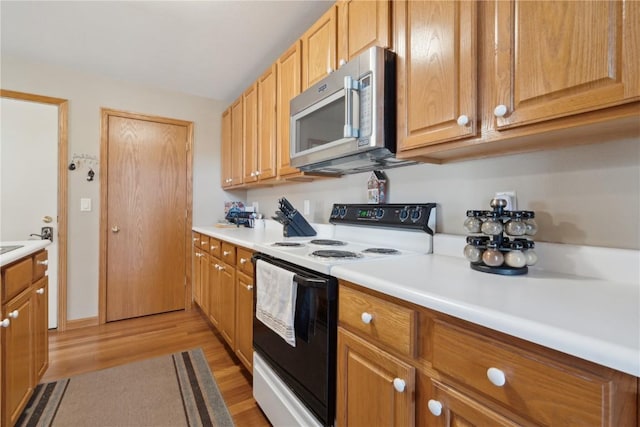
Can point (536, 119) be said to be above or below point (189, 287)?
above

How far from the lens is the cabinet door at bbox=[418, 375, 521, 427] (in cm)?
64

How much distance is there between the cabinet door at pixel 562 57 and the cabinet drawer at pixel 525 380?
0.60 m

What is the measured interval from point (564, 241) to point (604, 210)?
15 centimetres

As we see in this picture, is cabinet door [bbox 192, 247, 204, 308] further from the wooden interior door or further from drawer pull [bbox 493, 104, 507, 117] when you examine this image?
drawer pull [bbox 493, 104, 507, 117]

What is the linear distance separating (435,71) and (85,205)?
3093 mm

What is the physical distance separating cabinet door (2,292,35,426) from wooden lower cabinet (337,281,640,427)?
1460 mm

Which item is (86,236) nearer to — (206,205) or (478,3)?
(206,205)

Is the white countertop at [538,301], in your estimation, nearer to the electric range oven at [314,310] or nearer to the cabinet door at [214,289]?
the electric range oven at [314,310]

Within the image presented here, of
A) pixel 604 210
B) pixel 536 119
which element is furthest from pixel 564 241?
pixel 536 119

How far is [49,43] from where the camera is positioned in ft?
7.34

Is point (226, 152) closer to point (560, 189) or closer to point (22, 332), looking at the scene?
point (22, 332)

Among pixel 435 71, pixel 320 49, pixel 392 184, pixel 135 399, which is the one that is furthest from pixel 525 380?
pixel 135 399

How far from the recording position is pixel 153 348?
2324 millimetres

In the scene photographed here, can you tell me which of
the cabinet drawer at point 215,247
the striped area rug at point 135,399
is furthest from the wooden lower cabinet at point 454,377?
the cabinet drawer at point 215,247
